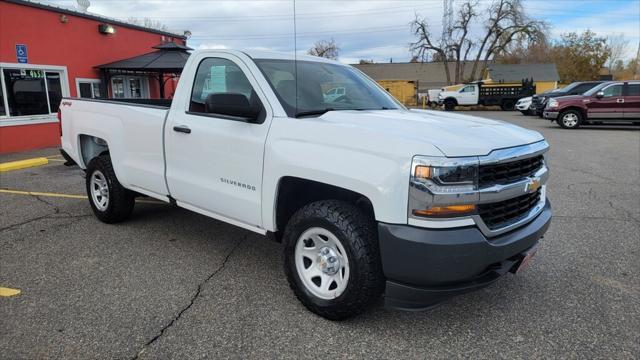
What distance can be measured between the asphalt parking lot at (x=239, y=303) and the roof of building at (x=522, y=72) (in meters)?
50.9

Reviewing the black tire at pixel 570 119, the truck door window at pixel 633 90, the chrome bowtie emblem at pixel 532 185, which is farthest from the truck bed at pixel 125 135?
the truck door window at pixel 633 90

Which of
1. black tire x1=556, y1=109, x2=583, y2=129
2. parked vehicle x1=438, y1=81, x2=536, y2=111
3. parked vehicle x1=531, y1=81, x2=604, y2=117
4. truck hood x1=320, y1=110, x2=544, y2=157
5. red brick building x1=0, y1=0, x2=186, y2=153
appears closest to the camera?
truck hood x1=320, y1=110, x2=544, y2=157

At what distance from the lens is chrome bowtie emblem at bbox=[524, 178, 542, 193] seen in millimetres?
3016

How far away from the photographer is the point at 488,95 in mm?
34062

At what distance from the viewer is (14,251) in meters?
4.52

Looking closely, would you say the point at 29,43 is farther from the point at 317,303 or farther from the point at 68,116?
the point at 317,303

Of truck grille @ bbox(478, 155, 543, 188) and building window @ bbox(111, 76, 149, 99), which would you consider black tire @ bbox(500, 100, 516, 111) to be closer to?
building window @ bbox(111, 76, 149, 99)

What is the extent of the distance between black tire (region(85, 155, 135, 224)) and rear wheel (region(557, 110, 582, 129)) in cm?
1766

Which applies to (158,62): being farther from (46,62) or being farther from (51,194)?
(51,194)

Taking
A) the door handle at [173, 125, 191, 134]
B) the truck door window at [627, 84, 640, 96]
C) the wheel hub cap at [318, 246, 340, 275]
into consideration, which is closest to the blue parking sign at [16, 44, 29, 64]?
the door handle at [173, 125, 191, 134]

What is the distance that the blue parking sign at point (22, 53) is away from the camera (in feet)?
40.4

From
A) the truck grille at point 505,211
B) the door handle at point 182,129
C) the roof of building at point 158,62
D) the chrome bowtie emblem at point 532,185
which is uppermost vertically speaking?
the roof of building at point 158,62

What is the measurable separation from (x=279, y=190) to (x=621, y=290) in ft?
9.66

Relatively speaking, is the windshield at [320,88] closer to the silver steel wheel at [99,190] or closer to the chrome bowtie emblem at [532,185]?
the chrome bowtie emblem at [532,185]
